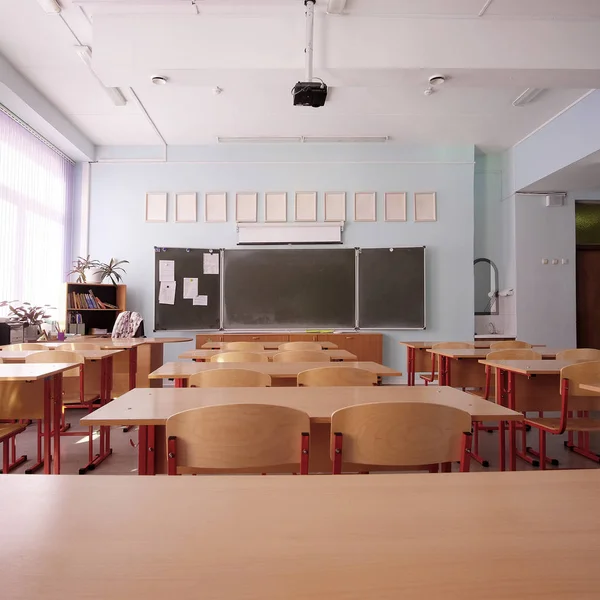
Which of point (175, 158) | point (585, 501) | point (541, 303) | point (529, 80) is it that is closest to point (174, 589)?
point (585, 501)

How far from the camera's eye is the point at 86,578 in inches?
22.8

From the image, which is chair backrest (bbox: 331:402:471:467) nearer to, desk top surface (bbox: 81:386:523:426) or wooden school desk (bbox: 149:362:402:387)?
desk top surface (bbox: 81:386:523:426)

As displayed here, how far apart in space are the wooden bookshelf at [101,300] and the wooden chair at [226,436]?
5.36m

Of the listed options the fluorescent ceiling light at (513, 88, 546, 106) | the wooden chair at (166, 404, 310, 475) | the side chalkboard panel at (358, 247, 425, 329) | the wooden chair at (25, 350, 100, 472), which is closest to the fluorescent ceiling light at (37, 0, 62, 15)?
the wooden chair at (25, 350, 100, 472)

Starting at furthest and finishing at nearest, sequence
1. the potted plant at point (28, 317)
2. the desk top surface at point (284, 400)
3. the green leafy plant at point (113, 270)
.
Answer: the green leafy plant at point (113, 270) < the potted plant at point (28, 317) < the desk top surface at point (284, 400)

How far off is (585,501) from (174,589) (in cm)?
71

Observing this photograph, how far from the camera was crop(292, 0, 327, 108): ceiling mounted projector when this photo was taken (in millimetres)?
3621

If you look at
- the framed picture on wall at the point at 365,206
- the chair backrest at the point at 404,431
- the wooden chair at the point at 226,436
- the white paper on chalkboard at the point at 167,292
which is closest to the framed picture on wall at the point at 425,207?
the framed picture on wall at the point at 365,206

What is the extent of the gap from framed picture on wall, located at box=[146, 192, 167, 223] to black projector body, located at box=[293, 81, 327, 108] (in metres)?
3.69

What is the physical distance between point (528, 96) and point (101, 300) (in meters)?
6.00

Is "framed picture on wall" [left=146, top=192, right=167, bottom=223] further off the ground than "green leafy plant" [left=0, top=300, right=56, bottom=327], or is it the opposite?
"framed picture on wall" [left=146, top=192, right=167, bottom=223]

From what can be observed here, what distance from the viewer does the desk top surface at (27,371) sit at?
2438 millimetres

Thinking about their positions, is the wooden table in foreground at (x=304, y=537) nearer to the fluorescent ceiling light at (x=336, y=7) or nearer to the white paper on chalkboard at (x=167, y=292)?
the fluorescent ceiling light at (x=336, y=7)

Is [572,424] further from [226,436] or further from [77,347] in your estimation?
[77,347]
